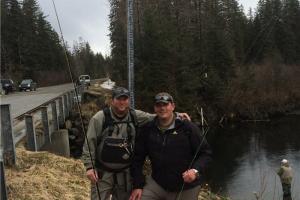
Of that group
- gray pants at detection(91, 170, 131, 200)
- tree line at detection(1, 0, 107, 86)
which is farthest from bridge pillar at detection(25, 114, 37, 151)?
tree line at detection(1, 0, 107, 86)

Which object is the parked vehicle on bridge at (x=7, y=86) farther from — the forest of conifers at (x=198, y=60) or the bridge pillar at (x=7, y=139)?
the bridge pillar at (x=7, y=139)

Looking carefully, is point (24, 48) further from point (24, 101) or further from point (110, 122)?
point (110, 122)

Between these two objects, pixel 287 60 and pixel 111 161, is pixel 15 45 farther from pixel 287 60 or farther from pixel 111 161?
pixel 111 161

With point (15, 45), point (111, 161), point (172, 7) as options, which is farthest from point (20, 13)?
point (111, 161)

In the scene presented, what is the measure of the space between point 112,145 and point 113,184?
1.47ft

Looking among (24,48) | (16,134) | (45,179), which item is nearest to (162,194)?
(45,179)

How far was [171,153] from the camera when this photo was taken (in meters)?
4.78

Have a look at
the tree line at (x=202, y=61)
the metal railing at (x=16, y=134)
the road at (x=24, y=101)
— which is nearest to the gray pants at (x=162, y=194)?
the metal railing at (x=16, y=134)

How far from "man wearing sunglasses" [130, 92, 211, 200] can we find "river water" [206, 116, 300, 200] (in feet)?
33.4

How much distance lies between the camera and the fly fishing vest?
504 centimetres

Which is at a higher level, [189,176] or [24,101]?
[189,176]

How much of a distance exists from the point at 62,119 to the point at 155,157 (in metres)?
16.8

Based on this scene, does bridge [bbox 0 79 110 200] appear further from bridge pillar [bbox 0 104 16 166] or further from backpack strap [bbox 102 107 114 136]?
backpack strap [bbox 102 107 114 136]

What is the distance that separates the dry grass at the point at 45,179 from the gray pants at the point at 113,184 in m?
2.94
